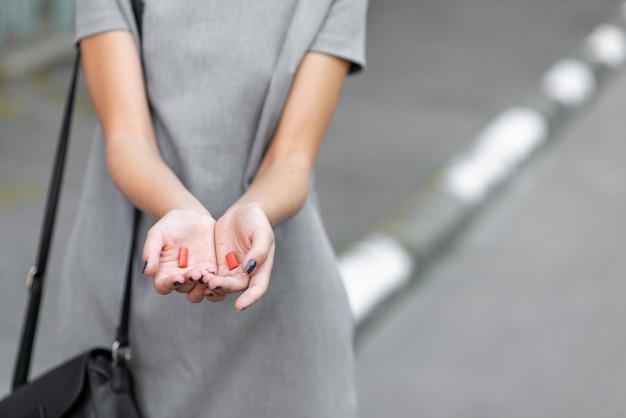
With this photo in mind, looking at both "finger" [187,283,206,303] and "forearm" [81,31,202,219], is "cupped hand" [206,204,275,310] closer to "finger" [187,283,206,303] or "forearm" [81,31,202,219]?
"finger" [187,283,206,303]

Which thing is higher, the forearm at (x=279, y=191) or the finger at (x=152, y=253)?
the finger at (x=152, y=253)

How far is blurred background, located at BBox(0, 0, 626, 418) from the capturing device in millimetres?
3664

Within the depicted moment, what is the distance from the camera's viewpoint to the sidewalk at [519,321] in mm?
3564

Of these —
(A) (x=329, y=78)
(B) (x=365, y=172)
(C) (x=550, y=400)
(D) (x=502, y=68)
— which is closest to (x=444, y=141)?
(B) (x=365, y=172)

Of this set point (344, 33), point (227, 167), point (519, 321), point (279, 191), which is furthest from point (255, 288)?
point (519, 321)

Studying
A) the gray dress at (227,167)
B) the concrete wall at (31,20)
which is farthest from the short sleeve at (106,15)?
the concrete wall at (31,20)

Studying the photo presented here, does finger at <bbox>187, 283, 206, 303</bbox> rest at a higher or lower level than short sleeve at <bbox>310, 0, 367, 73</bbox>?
lower

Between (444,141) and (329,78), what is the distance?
14.0 ft

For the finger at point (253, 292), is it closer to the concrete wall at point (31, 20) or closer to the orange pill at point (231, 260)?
the orange pill at point (231, 260)

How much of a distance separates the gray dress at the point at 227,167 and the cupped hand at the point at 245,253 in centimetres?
24

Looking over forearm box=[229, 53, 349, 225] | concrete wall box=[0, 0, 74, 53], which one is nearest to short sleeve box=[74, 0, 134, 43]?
forearm box=[229, 53, 349, 225]

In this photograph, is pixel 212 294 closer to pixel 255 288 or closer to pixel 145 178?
pixel 255 288

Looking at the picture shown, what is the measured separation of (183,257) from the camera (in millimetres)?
1344

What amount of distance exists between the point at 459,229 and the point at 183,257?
3642 mm
